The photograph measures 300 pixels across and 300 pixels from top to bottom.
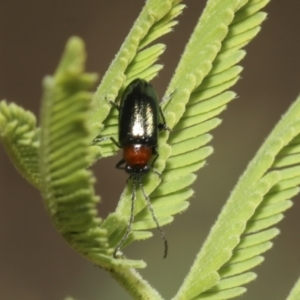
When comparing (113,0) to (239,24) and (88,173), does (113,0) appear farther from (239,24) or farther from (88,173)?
(88,173)

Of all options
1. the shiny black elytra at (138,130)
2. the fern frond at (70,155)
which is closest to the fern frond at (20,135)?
the fern frond at (70,155)

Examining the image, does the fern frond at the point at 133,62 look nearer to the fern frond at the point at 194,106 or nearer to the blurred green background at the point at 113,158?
the fern frond at the point at 194,106

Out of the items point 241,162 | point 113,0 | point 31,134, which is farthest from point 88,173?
point 113,0

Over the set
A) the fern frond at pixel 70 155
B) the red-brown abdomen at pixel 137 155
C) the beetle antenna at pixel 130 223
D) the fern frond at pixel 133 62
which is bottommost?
the beetle antenna at pixel 130 223

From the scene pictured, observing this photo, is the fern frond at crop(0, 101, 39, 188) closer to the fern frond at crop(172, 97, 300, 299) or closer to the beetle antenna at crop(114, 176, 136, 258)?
the beetle antenna at crop(114, 176, 136, 258)

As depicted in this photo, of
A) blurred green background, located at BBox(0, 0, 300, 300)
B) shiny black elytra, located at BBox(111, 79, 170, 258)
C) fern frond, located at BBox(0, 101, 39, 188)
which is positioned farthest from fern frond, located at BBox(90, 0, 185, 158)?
blurred green background, located at BBox(0, 0, 300, 300)

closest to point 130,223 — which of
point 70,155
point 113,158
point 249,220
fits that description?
point 249,220
